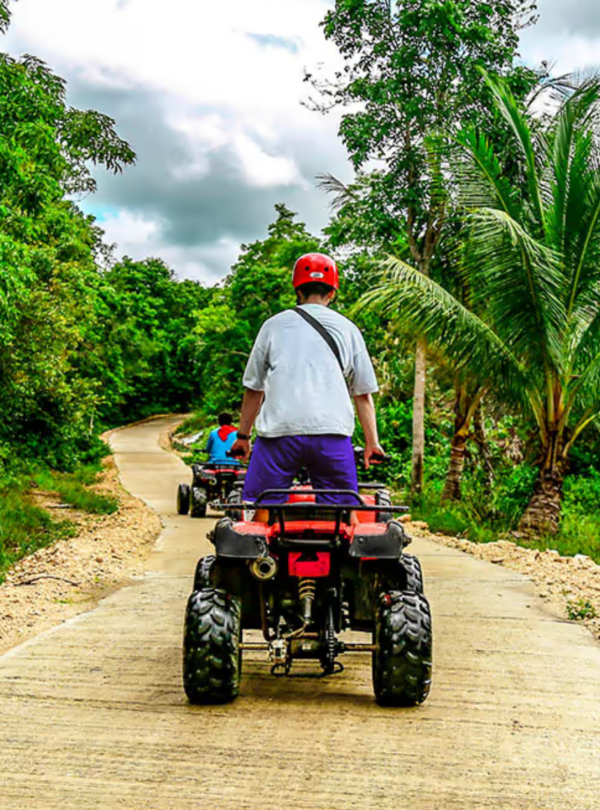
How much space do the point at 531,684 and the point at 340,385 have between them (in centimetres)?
199

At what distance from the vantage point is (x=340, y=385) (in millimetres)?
4617

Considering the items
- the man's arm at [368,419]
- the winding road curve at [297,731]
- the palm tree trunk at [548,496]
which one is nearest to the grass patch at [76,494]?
the palm tree trunk at [548,496]

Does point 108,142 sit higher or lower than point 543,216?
higher

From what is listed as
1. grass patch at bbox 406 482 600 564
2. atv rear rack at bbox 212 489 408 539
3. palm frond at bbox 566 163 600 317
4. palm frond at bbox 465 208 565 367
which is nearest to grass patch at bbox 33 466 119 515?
grass patch at bbox 406 482 600 564

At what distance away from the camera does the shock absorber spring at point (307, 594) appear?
4.33 metres

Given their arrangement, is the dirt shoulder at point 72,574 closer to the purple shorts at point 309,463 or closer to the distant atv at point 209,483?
the distant atv at point 209,483

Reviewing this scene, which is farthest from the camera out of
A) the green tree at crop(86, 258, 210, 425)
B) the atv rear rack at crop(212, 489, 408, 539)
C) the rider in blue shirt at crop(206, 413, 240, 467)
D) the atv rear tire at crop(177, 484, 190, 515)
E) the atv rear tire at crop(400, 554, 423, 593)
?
the green tree at crop(86, 258, 210, 425)

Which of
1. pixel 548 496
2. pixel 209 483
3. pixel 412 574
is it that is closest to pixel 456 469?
pixel 548 496

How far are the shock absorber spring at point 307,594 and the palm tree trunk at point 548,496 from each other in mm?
10552

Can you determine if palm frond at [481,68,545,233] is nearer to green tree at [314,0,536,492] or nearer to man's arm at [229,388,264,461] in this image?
green tree at [314,0,536,492]

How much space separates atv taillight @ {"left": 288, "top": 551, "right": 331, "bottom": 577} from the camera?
435 cm

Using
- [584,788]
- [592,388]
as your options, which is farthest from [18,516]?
[584,788]

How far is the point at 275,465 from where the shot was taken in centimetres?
454

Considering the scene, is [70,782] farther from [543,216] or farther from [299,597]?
[543,216]
